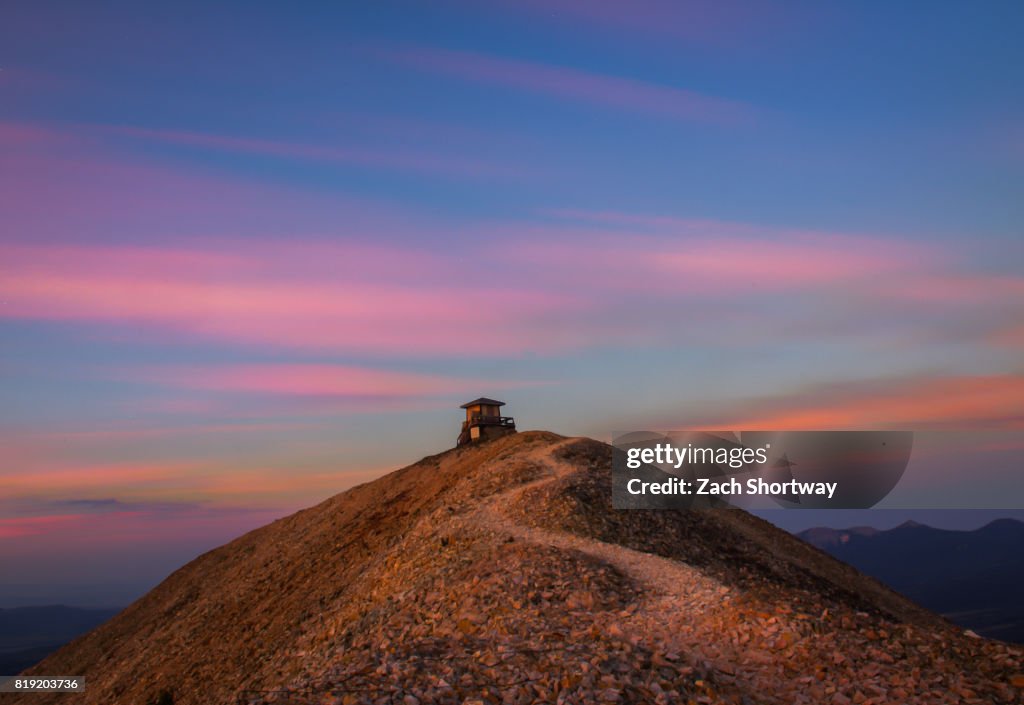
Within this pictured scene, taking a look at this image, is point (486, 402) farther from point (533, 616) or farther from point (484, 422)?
point (533, 616)

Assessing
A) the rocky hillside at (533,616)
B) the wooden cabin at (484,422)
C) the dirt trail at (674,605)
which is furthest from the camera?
the wooden cabin at (484,422)

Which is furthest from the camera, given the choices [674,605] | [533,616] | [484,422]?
[484,422]

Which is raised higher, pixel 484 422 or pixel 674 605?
pixel 484 422

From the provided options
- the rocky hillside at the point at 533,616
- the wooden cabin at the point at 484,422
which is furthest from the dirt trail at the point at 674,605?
the wooden cabin at the point at 484,422

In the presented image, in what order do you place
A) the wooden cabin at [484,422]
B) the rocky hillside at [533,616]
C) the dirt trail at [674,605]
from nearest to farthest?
the rocky hillside at [533,616]
the dirt trail at [674,605]
the wooden cabin at [484,422]

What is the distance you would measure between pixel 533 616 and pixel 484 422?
3781 centimetres

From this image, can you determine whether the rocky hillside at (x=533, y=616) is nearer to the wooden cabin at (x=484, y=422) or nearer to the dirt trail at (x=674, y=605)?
the dirt trail at (x=674, y=605)

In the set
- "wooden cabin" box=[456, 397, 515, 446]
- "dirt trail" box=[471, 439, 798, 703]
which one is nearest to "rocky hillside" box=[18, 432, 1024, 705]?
"dirt trail" box=[471, 439, 798, 703]

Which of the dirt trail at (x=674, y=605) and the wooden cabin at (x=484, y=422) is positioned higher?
the wooden cabin at (x=484, y=422)

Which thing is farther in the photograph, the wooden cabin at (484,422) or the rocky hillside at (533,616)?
the wooden cabin at (484,422)

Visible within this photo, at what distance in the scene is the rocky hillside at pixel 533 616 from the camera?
725 inches

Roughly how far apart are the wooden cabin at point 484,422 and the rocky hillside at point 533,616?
820cm

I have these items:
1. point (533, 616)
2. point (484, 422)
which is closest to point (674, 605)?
point (533, 616)

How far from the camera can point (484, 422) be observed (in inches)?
2363
